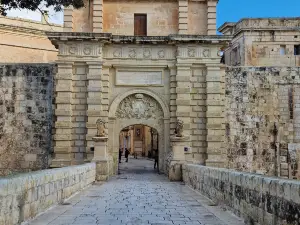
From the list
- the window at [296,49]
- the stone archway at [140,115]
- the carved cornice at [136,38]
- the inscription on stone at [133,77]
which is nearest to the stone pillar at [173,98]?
the stone archway at [140,115]

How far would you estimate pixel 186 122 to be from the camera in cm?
1611

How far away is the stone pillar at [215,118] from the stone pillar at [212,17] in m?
1.49

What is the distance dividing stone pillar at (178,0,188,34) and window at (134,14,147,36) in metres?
1.47

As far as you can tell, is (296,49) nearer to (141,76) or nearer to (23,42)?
(141,76)

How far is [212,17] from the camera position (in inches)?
652

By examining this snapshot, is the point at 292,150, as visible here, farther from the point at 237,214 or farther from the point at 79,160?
the point at 237,214

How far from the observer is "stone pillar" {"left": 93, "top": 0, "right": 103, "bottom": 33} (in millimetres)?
16375

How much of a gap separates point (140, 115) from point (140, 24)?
380 cm

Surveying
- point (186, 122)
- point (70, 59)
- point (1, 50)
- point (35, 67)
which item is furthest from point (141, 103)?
point (1, 50)

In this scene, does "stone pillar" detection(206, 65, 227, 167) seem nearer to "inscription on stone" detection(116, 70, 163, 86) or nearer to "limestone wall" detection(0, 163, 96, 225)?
"inscription on stone" detection(116, 70, 163, 86)

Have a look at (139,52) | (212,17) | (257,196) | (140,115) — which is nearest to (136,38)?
(139,52)

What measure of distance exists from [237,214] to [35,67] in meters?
12.6

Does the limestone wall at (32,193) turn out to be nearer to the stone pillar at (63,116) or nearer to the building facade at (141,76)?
the stone pillar at (63,116)

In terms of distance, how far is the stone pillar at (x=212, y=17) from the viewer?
54.1 ft
